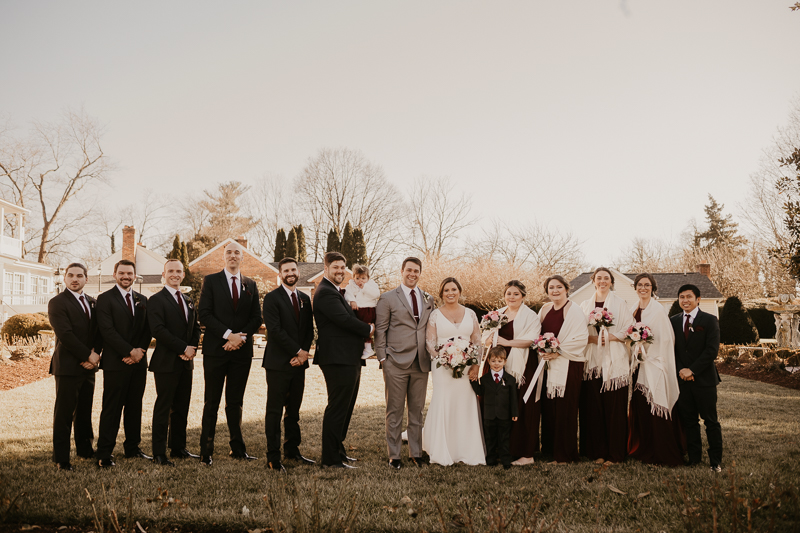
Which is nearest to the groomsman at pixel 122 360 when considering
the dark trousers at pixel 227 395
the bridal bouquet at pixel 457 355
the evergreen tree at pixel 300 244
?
the dark trousers at pixel 227 395

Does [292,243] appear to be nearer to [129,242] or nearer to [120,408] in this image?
[129,242]

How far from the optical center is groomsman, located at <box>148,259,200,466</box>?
230 inches

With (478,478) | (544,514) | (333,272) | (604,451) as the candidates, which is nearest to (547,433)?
(604,451)

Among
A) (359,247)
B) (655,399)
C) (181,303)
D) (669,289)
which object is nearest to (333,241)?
(359,247)

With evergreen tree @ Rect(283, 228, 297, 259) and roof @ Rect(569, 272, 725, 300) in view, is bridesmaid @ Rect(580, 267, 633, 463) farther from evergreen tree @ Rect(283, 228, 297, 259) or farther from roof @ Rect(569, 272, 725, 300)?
evergreen tree @ Rect(283, 228, 297, 259)

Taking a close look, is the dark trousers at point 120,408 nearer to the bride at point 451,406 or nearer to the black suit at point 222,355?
the black suit at point 222,355

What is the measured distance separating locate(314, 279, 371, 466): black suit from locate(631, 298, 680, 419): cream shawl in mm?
3425

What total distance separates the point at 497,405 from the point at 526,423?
1.64ft

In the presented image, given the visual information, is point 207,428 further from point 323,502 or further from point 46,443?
point 46,443

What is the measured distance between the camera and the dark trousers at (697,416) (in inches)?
227

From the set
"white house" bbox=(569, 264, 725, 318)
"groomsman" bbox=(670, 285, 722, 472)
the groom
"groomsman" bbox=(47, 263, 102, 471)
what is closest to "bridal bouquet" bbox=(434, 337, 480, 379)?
the groom

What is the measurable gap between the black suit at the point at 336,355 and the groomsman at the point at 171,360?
63.9 inches

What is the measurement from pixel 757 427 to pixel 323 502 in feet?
23.9

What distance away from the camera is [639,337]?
19.7 feet
